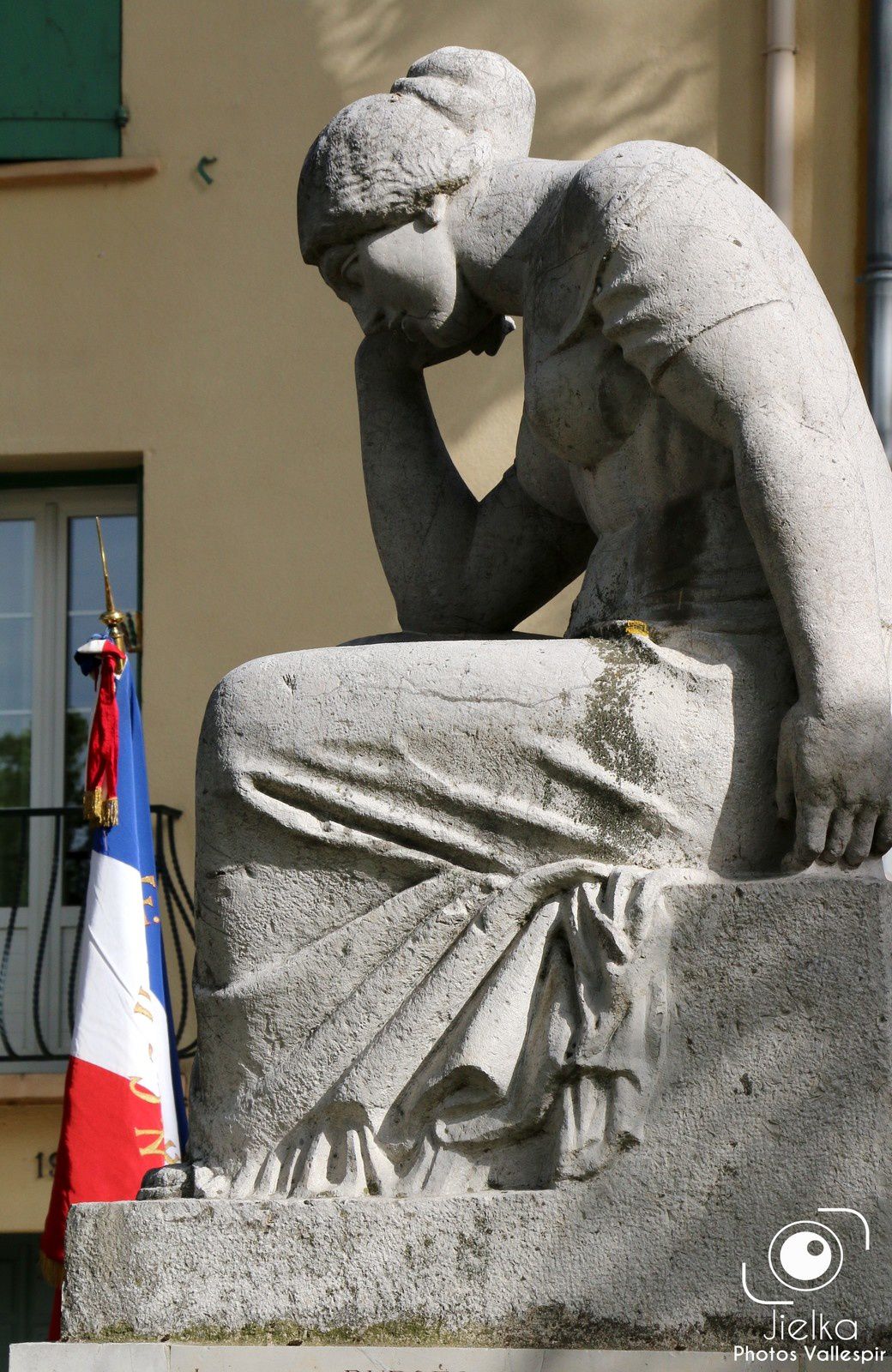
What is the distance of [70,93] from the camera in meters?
10.4

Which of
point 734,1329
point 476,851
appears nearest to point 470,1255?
point 734,1329

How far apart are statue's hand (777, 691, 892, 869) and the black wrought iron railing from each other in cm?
678

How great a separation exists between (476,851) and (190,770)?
6.65 metres

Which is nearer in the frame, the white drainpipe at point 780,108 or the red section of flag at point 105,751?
the red section of flag at point 105,751

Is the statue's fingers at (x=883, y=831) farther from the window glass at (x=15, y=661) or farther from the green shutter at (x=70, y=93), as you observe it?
the green shutter at (x=70, y=93)

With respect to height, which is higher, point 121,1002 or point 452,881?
point 452,881

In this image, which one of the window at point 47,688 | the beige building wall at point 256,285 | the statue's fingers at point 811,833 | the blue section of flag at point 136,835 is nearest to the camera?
the statue's fingers at point 811,833

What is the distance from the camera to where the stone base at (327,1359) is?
9.72ft

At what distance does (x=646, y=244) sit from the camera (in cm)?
336

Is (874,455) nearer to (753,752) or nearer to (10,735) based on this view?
(753,752)

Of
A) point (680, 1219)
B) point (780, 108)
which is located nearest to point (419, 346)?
point (680, 1219)

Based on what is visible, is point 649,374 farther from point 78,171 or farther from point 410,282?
point 78,171

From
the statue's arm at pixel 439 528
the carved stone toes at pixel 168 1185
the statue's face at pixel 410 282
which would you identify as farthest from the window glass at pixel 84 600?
the carved stone toes at pixel 168 1185

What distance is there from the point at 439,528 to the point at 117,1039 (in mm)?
3609
